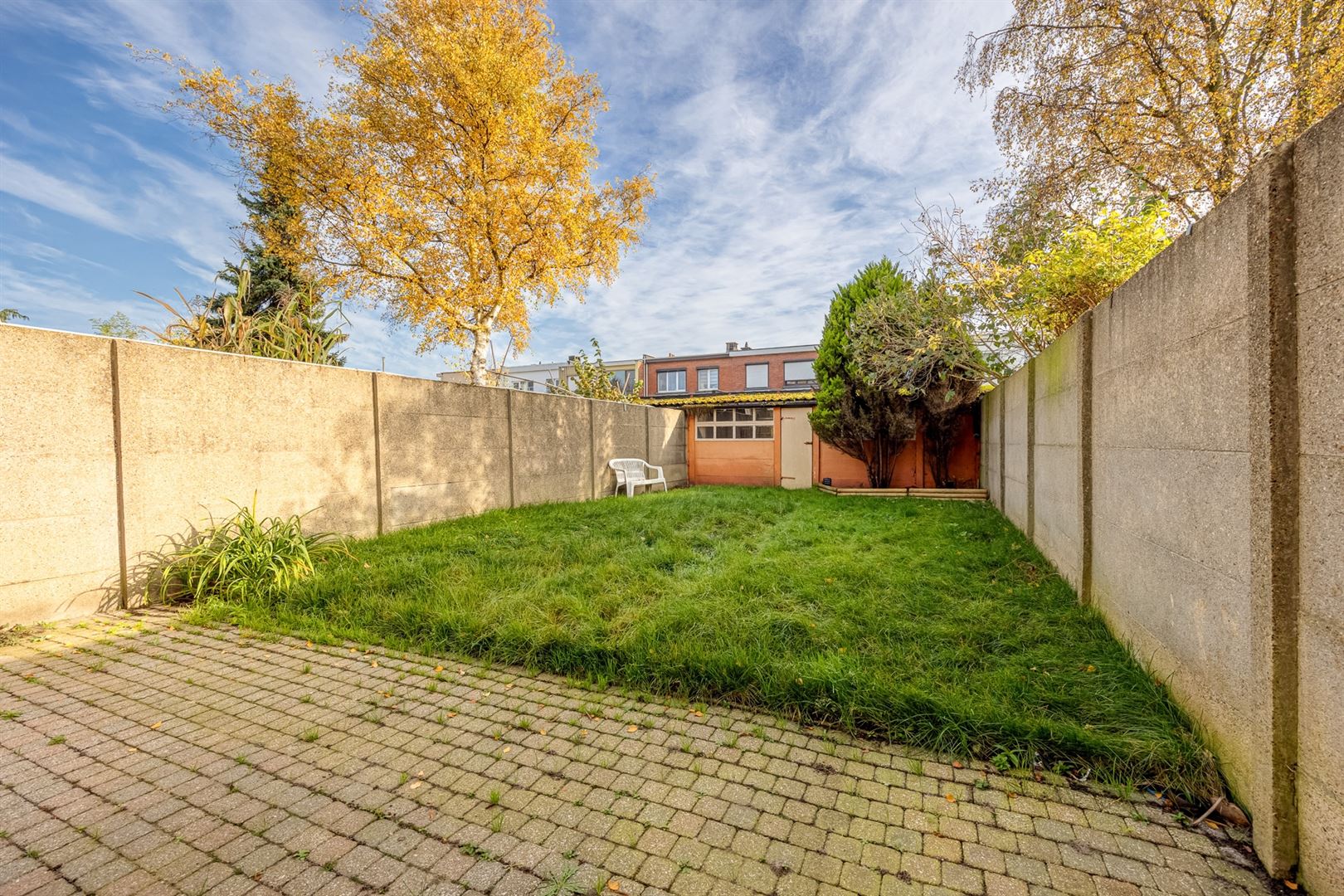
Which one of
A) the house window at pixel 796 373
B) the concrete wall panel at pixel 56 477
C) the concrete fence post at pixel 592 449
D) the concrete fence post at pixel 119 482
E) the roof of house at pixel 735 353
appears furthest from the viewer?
the roof of house at pixel 735 353

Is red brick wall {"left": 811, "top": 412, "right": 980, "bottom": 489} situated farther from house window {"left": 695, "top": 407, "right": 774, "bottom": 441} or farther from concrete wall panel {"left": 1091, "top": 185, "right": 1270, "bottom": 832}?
concrete wall panel {"left": 1091, "top": 185, "right": 1270, "bottom": 832}

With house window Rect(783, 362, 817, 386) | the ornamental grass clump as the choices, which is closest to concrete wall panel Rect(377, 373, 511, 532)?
the ornamental grass clump

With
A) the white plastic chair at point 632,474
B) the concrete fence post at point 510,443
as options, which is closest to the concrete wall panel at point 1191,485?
the concrete fence post at point 510,443

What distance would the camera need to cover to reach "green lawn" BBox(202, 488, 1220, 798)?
2225 millimetres

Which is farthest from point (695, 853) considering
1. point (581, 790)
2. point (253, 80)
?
point (253, 80)

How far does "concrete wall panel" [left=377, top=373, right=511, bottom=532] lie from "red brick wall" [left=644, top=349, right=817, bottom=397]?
22.8 m

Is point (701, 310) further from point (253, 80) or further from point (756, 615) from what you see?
point (756, 615)

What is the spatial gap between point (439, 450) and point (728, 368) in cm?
2633

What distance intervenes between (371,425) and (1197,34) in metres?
9.45

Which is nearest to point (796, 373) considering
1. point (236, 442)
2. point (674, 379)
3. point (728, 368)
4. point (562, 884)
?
point (728, 368)

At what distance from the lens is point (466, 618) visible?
349 cm

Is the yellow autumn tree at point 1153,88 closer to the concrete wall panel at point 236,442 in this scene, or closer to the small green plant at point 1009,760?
the small green plant at point 1009,760

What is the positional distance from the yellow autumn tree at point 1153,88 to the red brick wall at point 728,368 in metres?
23.9

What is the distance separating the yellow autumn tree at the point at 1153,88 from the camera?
4754 millimetres
